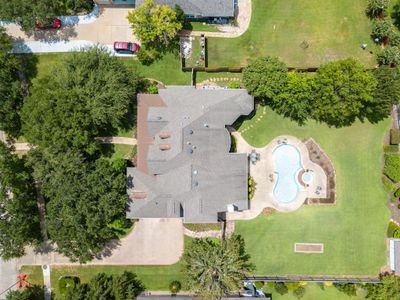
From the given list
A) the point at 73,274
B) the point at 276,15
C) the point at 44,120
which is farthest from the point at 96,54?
the point at 73,274

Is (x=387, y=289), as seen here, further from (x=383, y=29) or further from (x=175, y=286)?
(x=383, y=29)

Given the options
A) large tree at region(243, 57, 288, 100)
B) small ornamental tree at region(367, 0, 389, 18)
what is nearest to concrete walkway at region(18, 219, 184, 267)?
large tree at region(243, 57, 288, 100)

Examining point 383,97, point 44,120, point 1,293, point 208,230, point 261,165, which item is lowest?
point 1,293

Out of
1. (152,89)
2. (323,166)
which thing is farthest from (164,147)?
(323,166)

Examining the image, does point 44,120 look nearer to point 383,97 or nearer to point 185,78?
point 185,78

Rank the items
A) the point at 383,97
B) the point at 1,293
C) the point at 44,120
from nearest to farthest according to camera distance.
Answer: the point at 44,120 < the point at 383,97 < the point at 1,293

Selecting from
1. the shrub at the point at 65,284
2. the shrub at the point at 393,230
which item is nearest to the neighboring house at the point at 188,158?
the shrub at the point at 65,284

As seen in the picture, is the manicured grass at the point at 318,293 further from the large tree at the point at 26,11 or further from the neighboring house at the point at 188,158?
the large tree at the point at 26,11
